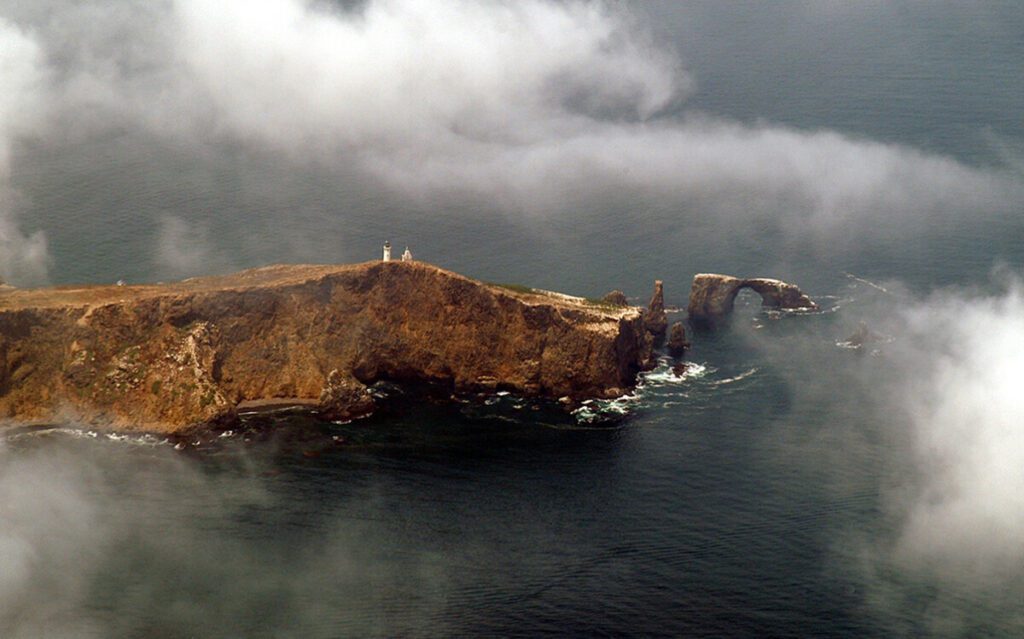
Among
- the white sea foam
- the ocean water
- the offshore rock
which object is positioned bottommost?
the ocean water

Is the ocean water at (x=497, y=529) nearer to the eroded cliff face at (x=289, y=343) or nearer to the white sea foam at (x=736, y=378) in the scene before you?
the eroded cliff face at (x=289, y=343)

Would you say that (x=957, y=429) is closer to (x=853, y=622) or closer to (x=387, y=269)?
(x=853, y=622)

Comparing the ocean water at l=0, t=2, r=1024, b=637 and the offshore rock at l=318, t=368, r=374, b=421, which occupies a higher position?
the offshore rock at l=318, t=368, r=374, b=421

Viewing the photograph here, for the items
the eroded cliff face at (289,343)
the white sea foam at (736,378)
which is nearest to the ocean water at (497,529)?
the eroded cliff face at (289,343)

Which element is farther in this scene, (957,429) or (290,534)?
(957,429)

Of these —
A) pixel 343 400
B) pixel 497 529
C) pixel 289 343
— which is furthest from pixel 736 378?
pixel 289 343

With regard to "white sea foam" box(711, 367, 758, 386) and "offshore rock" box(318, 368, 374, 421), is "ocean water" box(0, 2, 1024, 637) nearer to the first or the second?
"offshore rock" box(318, 368, 374, 421)

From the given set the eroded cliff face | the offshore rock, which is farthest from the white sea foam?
the offshore rock

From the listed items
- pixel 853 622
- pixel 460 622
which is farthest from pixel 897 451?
pixel 460 622
